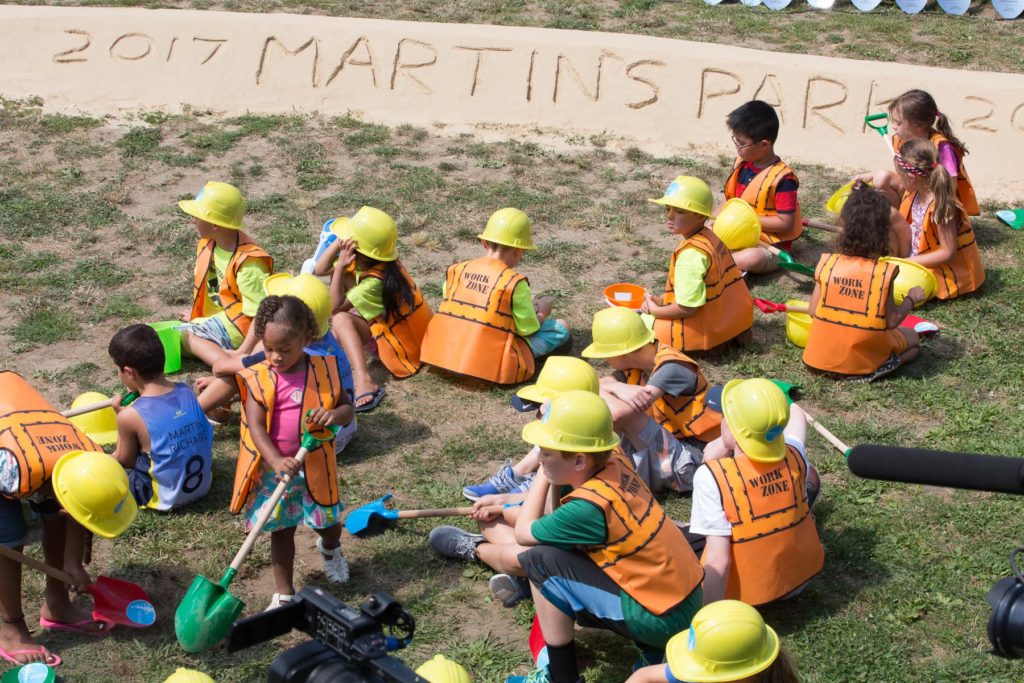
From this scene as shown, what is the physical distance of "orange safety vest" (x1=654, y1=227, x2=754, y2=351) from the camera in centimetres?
705

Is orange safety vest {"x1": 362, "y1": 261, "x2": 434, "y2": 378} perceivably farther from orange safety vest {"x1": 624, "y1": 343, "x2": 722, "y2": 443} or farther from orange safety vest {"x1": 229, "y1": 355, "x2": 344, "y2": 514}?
orange safety vest {"x1": 229, "y1": 355, "x2": 344, "y2": 514}

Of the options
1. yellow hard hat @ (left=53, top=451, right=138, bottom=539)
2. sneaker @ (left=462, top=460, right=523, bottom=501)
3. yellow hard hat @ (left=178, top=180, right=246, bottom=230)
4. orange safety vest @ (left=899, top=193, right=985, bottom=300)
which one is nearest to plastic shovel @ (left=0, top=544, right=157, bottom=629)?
yellow hard hat @ (left=53, top=451, right=138, bottom=539)

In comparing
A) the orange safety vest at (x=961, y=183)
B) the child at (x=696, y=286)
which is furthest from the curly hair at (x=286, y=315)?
the orange safety vest at (x=961, y=183)

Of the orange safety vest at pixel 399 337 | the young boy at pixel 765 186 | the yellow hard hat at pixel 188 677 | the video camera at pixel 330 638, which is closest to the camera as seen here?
the video camera at pixel 330 638

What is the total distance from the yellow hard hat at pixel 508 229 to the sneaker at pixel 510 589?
97.0 inches

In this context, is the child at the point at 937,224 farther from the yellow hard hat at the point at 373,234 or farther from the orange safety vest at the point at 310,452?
the orange safety vest at the point at 310,452

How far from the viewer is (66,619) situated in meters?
4.93

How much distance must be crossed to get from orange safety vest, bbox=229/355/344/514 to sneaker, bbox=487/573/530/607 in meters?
0.82

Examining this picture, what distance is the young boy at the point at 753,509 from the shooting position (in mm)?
4773

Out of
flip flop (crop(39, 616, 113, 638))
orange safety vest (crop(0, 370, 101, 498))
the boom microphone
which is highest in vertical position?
the boom microphone

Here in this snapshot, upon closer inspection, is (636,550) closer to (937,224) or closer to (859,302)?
(859,302)

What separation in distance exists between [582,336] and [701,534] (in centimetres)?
289

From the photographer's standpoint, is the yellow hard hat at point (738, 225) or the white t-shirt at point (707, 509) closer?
the white t-shirt at point (707, 509)

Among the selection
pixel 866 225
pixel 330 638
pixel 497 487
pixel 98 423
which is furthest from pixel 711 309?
pixel 330 638
